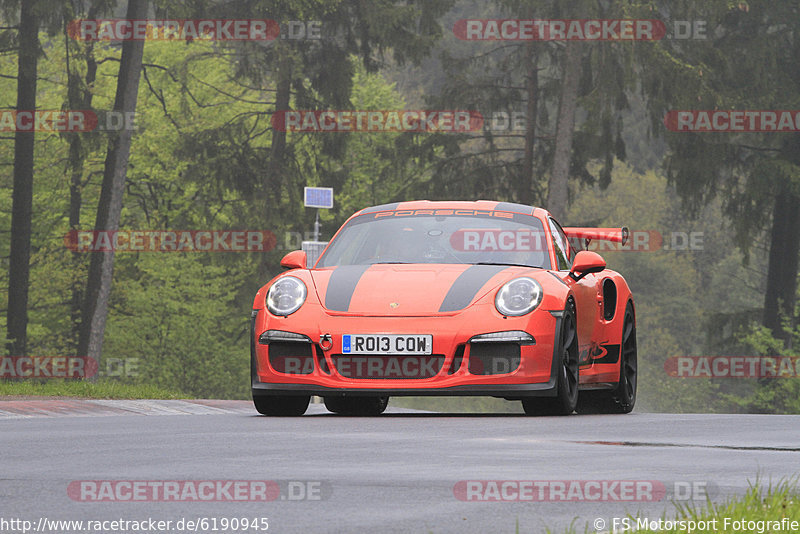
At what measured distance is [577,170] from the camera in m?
39.6

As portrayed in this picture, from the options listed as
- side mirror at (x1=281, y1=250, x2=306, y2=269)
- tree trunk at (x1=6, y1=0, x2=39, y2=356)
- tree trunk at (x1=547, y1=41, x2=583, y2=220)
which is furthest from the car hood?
tree trunk at (x1=6, y1=0, x2=39, y2=356)

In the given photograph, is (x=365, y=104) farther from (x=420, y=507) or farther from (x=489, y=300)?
(x=420, y=507)

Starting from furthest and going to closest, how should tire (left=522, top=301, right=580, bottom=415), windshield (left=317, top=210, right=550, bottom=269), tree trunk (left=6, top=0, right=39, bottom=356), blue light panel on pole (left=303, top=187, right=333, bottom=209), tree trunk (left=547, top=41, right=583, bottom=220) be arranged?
tree trunk (left=547, top=41, right=583, bottom=220)
tree trunk (left=6, top=0, right=39, bottom=356)
blue light panel on pole (left=303, top=187, right=333, bottom=209)
windshield (left=317, top=210, right=550, bottom=269)
tire (left=522, top=301, right=580, bottom=415)

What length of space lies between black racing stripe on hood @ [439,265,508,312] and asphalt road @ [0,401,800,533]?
0.80 m

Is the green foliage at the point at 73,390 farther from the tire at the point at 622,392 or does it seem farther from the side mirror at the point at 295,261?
the tire at the point at 622,392

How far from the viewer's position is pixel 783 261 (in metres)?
37.7

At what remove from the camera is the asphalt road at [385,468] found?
5188 millimetres

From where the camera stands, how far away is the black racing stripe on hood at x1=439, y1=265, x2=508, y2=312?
407 inches

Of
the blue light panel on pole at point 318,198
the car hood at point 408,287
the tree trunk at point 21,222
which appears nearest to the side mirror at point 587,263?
the car hood at point 408,287

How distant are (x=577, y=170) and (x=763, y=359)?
7.34 metres

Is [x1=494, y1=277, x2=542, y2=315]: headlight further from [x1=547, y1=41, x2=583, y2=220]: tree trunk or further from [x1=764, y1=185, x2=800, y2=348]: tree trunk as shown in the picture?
[x1=764, y1=185, x2=800, y2=348]: tree trunk

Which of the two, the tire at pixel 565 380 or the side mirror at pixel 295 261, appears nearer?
the tire at pixel 565 380

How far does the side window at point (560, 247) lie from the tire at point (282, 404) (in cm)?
222

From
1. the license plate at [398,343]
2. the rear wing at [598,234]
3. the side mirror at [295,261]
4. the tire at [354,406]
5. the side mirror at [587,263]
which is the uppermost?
the rear wing at [598,234]
